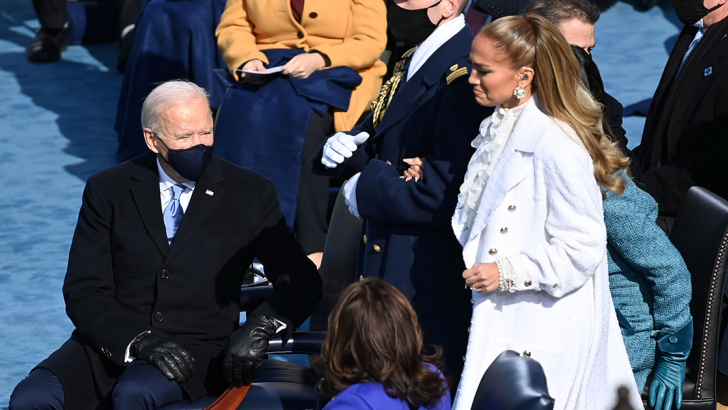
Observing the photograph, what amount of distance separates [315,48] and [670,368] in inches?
91.9

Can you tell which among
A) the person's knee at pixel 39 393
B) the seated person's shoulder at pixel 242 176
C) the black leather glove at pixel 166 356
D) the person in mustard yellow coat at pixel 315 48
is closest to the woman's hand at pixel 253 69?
the person in mustard yellow coat at pixel 315 48

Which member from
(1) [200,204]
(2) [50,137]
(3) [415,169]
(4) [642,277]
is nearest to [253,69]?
(1) [200,204]

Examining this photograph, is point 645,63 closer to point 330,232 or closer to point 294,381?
point 330,232

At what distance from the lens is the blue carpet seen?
4016 mm

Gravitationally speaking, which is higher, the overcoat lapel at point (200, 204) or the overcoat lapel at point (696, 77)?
the overcoat lapel at point (696, 77)

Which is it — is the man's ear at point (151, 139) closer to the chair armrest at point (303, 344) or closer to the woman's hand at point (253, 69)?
the chair armrest at point (303, 344)

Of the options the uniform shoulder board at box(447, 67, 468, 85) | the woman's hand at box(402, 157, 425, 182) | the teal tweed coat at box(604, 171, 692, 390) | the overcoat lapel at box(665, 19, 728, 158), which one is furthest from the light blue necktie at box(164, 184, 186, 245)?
the overcoat lapel at box(665, 19, 728, 158)

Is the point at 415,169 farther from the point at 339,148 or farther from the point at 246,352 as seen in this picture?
the point at 246,352

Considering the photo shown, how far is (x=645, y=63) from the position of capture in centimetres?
708

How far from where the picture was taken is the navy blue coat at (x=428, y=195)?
2369 millimetres

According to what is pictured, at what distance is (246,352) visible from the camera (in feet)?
8.10

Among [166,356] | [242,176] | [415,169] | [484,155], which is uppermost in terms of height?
[484,155]

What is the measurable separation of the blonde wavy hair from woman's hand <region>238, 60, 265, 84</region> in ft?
7.11

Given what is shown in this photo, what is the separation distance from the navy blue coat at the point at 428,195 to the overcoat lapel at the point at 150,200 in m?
0.61
